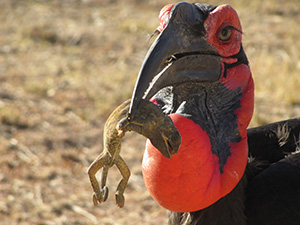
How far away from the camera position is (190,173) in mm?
2021

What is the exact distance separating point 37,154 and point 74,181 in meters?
0.52

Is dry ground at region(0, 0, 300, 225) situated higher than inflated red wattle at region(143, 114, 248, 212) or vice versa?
inflated red wattle at region(143, 114, 248, 212)

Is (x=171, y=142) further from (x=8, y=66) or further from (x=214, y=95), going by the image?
(x=8, y=66)

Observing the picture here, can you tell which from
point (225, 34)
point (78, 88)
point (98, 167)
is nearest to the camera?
point (98, 167)

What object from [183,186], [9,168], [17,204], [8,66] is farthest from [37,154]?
[183,186]

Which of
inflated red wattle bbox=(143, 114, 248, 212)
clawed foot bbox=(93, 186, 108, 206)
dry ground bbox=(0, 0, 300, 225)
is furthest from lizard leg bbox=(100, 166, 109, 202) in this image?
dry ground bbox=(0, 0, 300, 225)

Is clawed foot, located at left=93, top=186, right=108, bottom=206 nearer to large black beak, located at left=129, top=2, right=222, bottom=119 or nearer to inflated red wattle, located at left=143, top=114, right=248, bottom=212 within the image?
inflated red wattle, located at left=143, top=114, right=248, bottom=212

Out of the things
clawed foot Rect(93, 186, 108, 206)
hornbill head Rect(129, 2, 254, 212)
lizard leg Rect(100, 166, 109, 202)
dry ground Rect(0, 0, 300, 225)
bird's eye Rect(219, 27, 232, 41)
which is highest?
bird's eye Rect(219, 27, 232, 41)

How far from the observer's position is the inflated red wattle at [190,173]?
2021 millimetres

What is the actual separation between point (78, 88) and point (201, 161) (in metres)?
3.75

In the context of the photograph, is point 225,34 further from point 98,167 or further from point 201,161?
point 98,167

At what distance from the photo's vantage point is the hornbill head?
1975 millimetres

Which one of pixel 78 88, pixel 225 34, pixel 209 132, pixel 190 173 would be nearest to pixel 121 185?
pixel 190 173

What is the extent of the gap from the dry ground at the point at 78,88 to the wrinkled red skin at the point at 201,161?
17.3 inches
